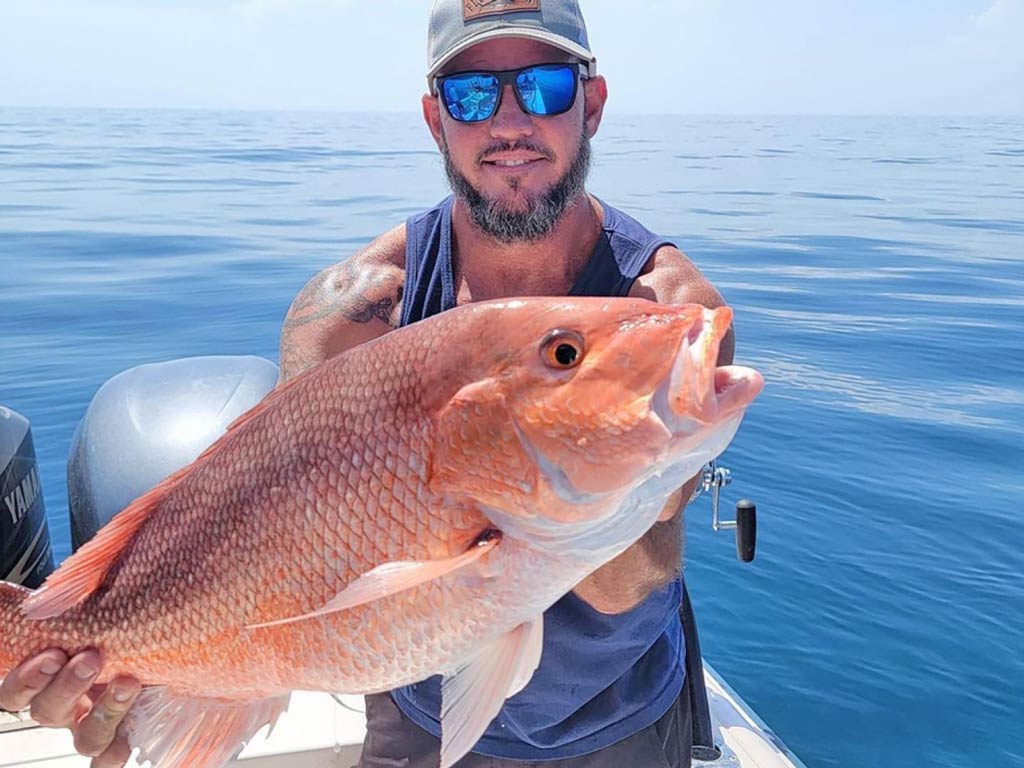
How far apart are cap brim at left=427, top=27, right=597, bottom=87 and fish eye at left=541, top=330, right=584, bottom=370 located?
1357mm

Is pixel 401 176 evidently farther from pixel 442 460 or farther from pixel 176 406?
pixel 442 460

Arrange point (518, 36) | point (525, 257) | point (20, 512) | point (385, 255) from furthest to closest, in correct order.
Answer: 1. point (20, 512)
2. point (385, 255)
3. point (525, 257)
4. point (518, 36)

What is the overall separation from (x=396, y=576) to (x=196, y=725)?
73 centimetres

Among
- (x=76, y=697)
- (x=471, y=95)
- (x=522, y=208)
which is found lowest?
(x=76, y=697)

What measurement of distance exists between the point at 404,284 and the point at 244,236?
48.3 ft

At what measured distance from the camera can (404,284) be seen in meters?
2.67

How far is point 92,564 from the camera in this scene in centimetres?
182

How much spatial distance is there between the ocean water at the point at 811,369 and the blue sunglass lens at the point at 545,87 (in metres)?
3.40

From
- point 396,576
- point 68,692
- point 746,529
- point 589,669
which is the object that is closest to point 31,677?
point 68,692

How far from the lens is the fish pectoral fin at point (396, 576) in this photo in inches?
54.4

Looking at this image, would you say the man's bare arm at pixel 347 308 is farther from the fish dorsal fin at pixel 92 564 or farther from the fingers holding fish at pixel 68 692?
the fingers holding fish at pixel 68 692

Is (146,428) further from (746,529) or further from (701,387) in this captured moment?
(701,387)

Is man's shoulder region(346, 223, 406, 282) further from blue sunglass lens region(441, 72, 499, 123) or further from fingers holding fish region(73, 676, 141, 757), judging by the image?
fingers holding fish region(73, 676, 141, 757)

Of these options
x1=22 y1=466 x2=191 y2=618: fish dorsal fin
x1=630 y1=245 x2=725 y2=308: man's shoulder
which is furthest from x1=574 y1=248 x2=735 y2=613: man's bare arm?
x1=22 y1=466 x2=191 y2=618: fish dorsal fin
